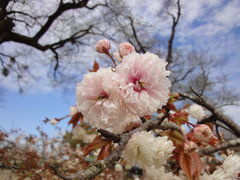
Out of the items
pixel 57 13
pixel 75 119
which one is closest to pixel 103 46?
pixel 75 119

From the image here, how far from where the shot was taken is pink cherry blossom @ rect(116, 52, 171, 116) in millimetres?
502

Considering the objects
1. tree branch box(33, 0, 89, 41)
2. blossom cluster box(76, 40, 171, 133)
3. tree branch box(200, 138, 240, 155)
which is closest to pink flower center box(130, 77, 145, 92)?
blossom cluster box(76, 40, 171, 133)

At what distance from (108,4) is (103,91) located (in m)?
7.96

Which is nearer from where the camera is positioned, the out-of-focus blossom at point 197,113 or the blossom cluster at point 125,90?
the blossom cluster at point 125,90

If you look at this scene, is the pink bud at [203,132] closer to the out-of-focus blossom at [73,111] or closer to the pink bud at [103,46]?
the pink bud at [103,46]

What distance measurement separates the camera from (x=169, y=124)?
0.77 m

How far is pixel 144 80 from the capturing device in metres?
0.51

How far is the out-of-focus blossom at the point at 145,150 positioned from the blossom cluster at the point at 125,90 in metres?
0.11

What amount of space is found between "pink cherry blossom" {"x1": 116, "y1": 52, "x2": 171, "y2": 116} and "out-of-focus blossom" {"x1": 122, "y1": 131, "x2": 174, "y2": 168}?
130mm

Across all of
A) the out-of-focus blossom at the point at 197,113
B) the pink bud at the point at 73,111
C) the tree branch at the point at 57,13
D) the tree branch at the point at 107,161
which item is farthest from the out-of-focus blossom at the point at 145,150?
the tree branch at the point at 57,13

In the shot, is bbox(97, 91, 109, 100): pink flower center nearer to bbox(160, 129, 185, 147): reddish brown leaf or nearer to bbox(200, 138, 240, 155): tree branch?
bbox(160, 129, 185, 147): reddish brown leaf

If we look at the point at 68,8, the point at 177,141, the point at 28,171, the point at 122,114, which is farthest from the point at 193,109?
the point at 68,8

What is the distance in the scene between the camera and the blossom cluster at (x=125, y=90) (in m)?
0.50

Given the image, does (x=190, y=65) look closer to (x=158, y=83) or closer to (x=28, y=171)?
(x=28, y=171)
